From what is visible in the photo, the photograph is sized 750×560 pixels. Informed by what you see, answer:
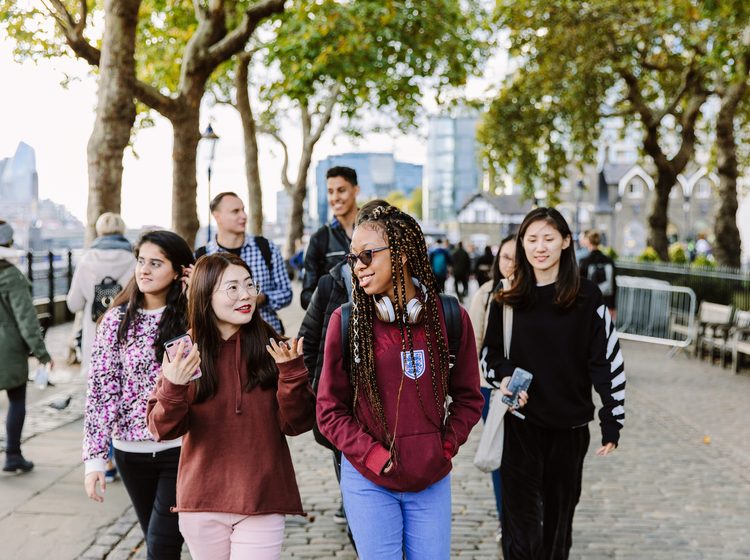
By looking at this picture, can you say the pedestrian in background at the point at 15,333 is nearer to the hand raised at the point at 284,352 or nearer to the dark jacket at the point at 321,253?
the dark jacket at the point at 321,253

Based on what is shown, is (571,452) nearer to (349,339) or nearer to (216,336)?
(349,339)

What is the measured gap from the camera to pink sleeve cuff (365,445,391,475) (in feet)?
8.61

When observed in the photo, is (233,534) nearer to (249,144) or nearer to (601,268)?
(601,268)

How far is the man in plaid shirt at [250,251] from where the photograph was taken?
215 inches

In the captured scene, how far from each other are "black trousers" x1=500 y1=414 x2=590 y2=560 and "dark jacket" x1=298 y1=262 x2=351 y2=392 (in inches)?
38.9

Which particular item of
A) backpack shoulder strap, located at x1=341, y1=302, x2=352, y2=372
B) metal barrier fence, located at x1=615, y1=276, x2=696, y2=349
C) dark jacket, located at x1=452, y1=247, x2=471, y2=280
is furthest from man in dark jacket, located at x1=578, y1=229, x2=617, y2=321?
dark jacket, located at x1=452, y1=247, x2=471, y2=280

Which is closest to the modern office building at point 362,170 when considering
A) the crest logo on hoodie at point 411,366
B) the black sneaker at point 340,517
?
the black sneaker at point 340,517

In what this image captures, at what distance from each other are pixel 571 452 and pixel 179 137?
386 inches

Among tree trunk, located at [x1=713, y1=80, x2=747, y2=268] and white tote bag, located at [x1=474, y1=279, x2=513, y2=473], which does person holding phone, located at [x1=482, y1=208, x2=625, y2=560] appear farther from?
tree trunk, located at [x1=713, y1=80, x2=747, y2=268]

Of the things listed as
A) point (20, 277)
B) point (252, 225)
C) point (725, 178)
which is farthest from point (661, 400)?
point (252, 225)

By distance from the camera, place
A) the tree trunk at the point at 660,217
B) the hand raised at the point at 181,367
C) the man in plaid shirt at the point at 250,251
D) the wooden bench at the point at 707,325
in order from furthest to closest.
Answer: the tree trunk at the point at 660,217, the wooden bench at the point at 707,325, the man in plaid shirt at the point at 250,251, the hand raised at the point at 181,367

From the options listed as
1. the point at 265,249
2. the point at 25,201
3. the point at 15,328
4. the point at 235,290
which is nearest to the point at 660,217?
the point at 265,249

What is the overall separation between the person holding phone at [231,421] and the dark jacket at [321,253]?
187cm

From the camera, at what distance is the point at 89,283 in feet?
20.2
